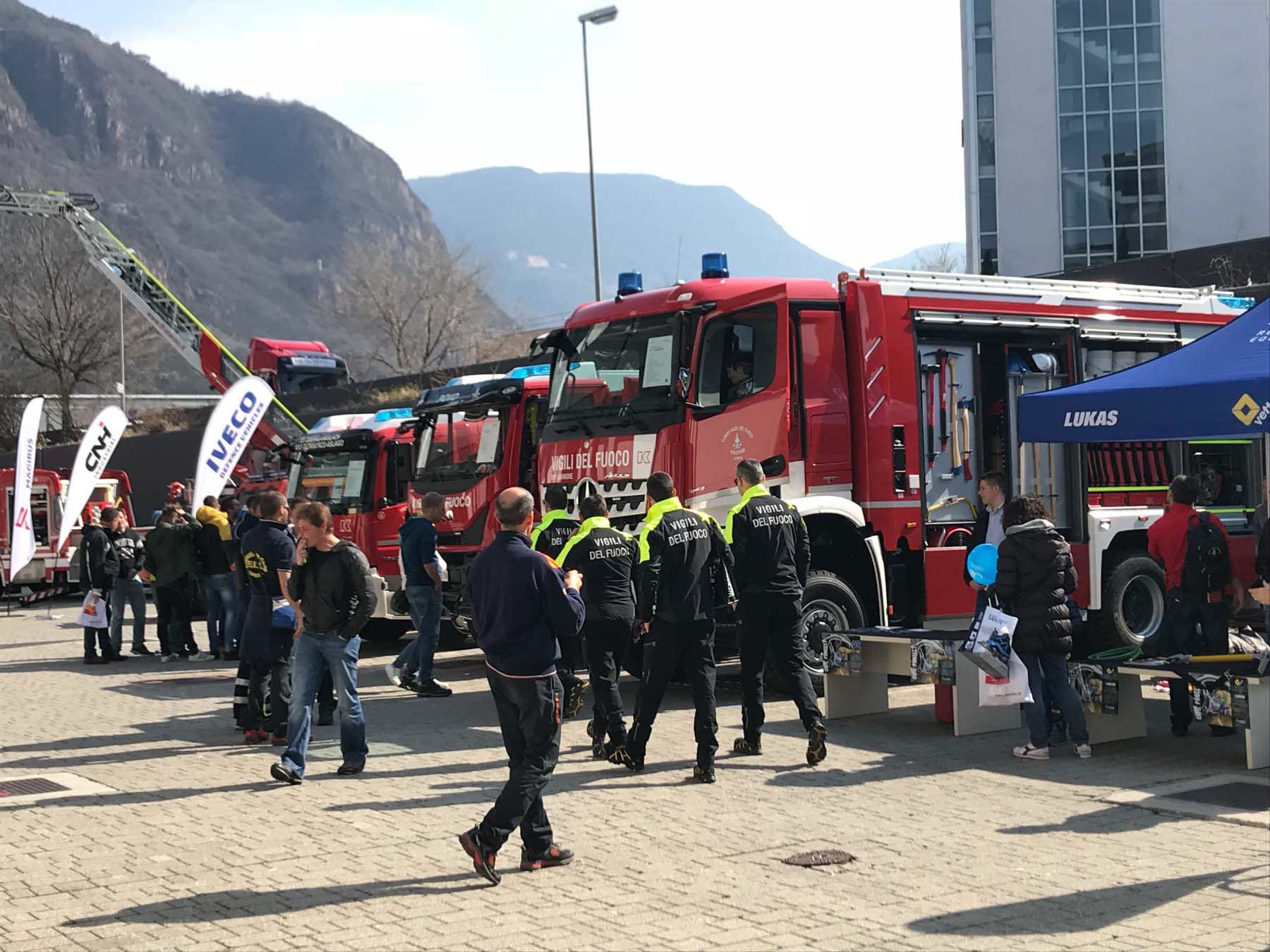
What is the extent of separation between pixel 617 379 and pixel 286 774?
5099 millimetres

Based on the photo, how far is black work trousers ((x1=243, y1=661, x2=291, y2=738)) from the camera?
11.1 metres

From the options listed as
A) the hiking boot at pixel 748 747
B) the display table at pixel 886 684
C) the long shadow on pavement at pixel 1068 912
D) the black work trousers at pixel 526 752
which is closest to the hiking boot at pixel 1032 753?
the display table at pixel 886 684

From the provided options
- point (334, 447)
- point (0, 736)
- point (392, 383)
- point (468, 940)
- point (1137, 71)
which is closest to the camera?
point (468, 940)

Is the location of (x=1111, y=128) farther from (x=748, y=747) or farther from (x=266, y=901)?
(x=266, y=901)

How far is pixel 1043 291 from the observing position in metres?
13.9

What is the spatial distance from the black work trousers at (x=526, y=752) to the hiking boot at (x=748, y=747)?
3.15 meters

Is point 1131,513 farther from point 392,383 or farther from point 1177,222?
point 1177,222

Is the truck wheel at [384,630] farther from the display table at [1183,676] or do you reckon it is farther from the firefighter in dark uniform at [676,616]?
the display table at [1183,676]

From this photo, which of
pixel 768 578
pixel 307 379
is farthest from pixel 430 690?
pixel 307 379

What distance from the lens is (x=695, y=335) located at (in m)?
12.5

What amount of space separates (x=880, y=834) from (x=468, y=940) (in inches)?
103

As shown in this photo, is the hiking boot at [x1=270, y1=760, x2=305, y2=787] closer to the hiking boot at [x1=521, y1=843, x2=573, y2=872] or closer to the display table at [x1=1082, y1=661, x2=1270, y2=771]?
the hiking boot at [x1=521, y1=843, x2=573, y2=872]

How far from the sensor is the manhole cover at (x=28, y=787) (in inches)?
376

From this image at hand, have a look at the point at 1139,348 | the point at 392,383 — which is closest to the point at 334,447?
the point at 1139,348
